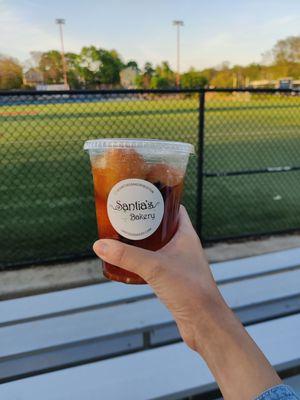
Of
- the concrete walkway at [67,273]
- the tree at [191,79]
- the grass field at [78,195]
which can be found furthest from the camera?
the tree at [191,79]

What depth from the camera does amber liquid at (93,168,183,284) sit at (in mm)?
910

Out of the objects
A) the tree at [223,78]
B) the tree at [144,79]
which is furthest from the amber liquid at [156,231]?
the tree at [223,78]

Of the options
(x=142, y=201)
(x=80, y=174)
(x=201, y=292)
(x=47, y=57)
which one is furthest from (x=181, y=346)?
(x=47, y=57)

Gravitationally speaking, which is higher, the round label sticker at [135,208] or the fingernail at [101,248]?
the round label sticker at [135,208]

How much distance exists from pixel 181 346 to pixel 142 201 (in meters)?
0.63

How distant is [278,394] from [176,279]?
0.29 metres

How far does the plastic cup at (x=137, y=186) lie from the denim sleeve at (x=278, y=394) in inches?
14.9

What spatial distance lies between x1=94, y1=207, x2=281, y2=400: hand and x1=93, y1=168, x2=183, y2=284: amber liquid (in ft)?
0.12

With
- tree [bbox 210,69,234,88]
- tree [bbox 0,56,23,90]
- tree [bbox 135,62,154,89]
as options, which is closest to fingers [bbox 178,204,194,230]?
tree [bbox 0,56,23,90]

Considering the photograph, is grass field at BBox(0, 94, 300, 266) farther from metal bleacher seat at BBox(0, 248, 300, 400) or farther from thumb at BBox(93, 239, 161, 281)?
thumb at BBox(93, 239, 161, 281)

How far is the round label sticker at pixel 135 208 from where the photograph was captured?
874 millimetres

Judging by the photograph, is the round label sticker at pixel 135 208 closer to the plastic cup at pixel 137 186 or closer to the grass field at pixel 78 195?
the plastic cup at pixel 137 186

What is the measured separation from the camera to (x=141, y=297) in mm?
1572

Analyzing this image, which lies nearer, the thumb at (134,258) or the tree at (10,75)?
the thumb at (134,258)
